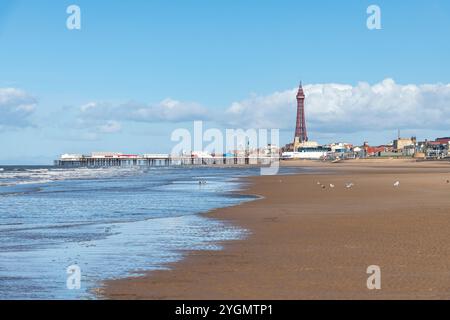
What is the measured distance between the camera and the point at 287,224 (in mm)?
15773

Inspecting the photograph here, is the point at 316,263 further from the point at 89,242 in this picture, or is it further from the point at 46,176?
the point at 46,176

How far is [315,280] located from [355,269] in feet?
3.35

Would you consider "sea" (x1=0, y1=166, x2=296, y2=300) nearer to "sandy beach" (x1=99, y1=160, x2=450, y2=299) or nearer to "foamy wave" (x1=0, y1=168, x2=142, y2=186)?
"sandy beach" (x1=99, y1=160, x2=450, y2=299)

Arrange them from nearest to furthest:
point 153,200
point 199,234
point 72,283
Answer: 1. point 72,283
2. point 199,234
3. point 153,200

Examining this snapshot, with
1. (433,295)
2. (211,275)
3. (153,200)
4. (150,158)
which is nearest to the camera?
(433,295)

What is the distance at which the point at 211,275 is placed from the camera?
9.06m

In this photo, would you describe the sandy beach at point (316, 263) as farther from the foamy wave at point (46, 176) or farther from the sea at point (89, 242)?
the foamy wave at point (46, 176)

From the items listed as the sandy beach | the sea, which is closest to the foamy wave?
the sea

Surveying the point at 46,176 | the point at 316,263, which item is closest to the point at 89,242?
the point at 316,263

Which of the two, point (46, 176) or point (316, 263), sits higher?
point (316, 263)
